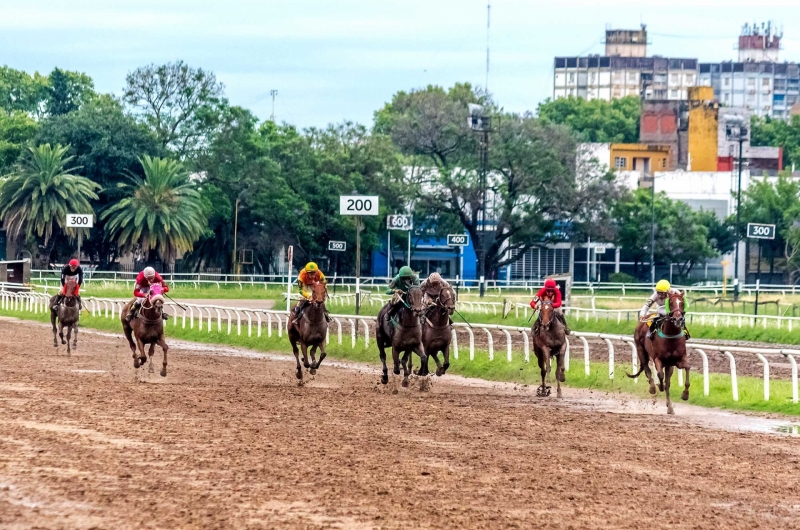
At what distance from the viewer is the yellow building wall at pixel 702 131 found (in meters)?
99.9

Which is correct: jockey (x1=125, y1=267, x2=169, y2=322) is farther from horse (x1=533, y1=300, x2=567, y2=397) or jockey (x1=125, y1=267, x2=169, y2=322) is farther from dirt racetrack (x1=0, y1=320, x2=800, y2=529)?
horse (x1=533, y1=300, x2=567, y2=397)

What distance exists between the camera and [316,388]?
21016mm

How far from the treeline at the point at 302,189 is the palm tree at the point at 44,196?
8 centimetres

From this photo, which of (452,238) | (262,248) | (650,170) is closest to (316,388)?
(452,238)

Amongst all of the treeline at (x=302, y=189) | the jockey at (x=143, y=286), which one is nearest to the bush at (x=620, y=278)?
the treeline at (x=302, y=189)

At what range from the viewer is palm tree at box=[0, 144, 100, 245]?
6875 cm

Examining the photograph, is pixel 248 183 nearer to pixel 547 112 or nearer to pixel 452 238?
pixel 452 238

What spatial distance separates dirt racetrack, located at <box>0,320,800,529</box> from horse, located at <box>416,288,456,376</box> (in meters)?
0.94

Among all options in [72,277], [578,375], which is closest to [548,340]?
[578,375]

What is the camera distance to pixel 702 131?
10075 centimetres

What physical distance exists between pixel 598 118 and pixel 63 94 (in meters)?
57.4

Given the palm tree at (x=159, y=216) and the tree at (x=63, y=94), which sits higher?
the tree at (x=63, y=94)

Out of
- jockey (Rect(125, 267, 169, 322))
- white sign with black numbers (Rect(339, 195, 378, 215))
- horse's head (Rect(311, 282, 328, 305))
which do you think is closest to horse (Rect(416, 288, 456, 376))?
horse's head (Rect(311, 282, 328, 305))

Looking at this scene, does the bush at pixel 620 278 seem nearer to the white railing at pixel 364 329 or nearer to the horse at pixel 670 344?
the white railing at pixel 364 329
